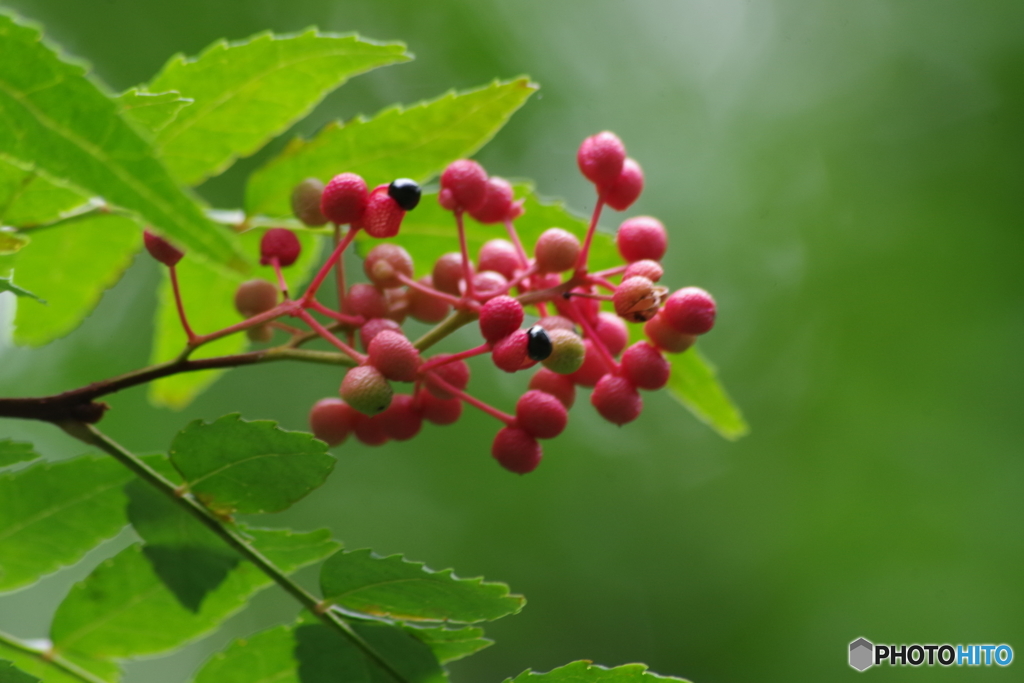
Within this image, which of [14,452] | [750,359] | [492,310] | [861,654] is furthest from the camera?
[750,359]

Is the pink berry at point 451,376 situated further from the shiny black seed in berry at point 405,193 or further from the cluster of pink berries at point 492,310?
the shiny black seed in berry at point 405,193

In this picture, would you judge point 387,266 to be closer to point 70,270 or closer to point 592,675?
point 592,675

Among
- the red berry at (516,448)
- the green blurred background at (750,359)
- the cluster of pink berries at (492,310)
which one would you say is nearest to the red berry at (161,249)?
the cluster of pink berries at (492,310)

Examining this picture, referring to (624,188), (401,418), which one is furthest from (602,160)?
(401,418)

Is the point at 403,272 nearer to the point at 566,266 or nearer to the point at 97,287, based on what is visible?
the point at 566,266

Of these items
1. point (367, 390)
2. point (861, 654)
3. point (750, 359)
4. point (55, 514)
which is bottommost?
point (55, 514)

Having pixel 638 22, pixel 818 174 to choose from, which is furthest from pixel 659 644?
pixel 638 22
